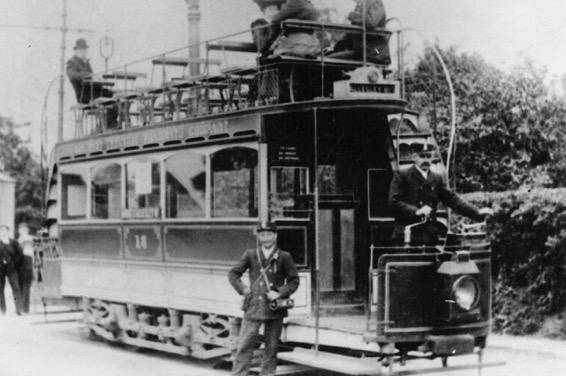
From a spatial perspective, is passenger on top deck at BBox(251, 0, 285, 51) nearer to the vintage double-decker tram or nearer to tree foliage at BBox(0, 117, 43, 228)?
the vintage double-decker tram

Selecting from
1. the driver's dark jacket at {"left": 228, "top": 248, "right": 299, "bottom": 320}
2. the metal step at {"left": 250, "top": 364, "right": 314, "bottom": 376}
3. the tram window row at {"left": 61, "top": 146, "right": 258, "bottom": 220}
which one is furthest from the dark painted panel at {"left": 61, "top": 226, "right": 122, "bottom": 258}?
the driver's dark jacket at {"left": 228, "top": 248, "right": 299, "bottom": 320}

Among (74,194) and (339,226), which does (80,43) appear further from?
(339,226)

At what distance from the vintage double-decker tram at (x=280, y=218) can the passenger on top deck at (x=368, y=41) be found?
165mm

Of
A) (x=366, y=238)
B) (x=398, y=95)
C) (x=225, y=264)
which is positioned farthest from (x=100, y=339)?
(x=398, y=95)

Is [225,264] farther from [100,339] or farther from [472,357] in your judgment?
[100,339]

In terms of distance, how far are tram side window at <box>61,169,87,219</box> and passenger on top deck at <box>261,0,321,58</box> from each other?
16.9ft

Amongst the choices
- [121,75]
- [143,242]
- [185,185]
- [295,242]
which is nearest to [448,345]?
[295,242]

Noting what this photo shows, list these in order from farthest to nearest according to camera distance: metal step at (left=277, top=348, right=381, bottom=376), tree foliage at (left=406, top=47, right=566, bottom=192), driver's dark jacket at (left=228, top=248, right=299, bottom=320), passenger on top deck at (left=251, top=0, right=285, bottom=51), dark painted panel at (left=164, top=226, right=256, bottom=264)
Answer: tree foliage at (left=406, top=47, right=566, bottom=192), passenger on top deck at (left=251, top=0, right=285, bottom=51), dark painted panel at (left=164, top=226, right=256, bottom=264), driver's dark jacket at (left=228, top=248, right=299, bottom=320), metal step at (left=277, top=348, right=381, bottom=376)

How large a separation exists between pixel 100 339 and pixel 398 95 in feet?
23.0

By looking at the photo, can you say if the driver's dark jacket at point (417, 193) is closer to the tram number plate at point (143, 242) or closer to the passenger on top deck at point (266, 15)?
the passenger on top deck at point (266, 15)

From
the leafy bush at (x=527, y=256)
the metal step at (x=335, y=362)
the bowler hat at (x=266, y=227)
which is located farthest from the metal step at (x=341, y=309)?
the leafy bush at (x=527, y=256)

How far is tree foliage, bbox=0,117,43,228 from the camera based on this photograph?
106ft

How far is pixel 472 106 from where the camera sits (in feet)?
56.6

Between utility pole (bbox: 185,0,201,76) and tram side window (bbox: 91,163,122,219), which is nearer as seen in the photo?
tram side window (bbox: 91,163,122,219)
